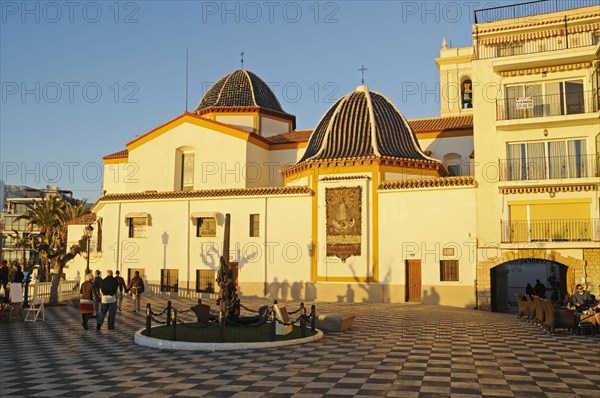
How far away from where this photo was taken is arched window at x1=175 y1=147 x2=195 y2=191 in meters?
34.4

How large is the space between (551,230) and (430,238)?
5.29 m

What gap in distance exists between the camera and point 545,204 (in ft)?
79.0

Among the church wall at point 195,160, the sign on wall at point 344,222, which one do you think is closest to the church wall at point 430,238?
the sign on wall at point 344,222

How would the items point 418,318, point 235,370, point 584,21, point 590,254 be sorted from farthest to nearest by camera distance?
point 584,21
point 590,254
point 418,318
point 235,370

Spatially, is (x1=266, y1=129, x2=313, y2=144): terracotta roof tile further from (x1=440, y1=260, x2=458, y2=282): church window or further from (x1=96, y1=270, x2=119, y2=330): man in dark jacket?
(x1=96, y1=270, x2=119, y2=330): man in dark jacket

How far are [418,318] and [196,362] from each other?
11034mm

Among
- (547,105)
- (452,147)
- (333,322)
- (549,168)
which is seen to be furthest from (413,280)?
(333,322)

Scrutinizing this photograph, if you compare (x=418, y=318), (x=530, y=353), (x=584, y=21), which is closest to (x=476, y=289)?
(x=418, y=318)

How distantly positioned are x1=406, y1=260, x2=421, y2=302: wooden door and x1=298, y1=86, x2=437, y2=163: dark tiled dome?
5.64 metres

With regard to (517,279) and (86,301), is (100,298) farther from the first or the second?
(517,279)

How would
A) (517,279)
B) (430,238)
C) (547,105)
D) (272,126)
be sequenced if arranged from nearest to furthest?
(547,105)
(430,238)
(272,126)
(517,279)

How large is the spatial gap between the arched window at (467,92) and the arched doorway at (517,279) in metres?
11.1

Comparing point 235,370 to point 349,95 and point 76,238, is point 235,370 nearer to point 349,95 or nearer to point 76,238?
point 349,95

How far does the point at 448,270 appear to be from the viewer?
25844mm
